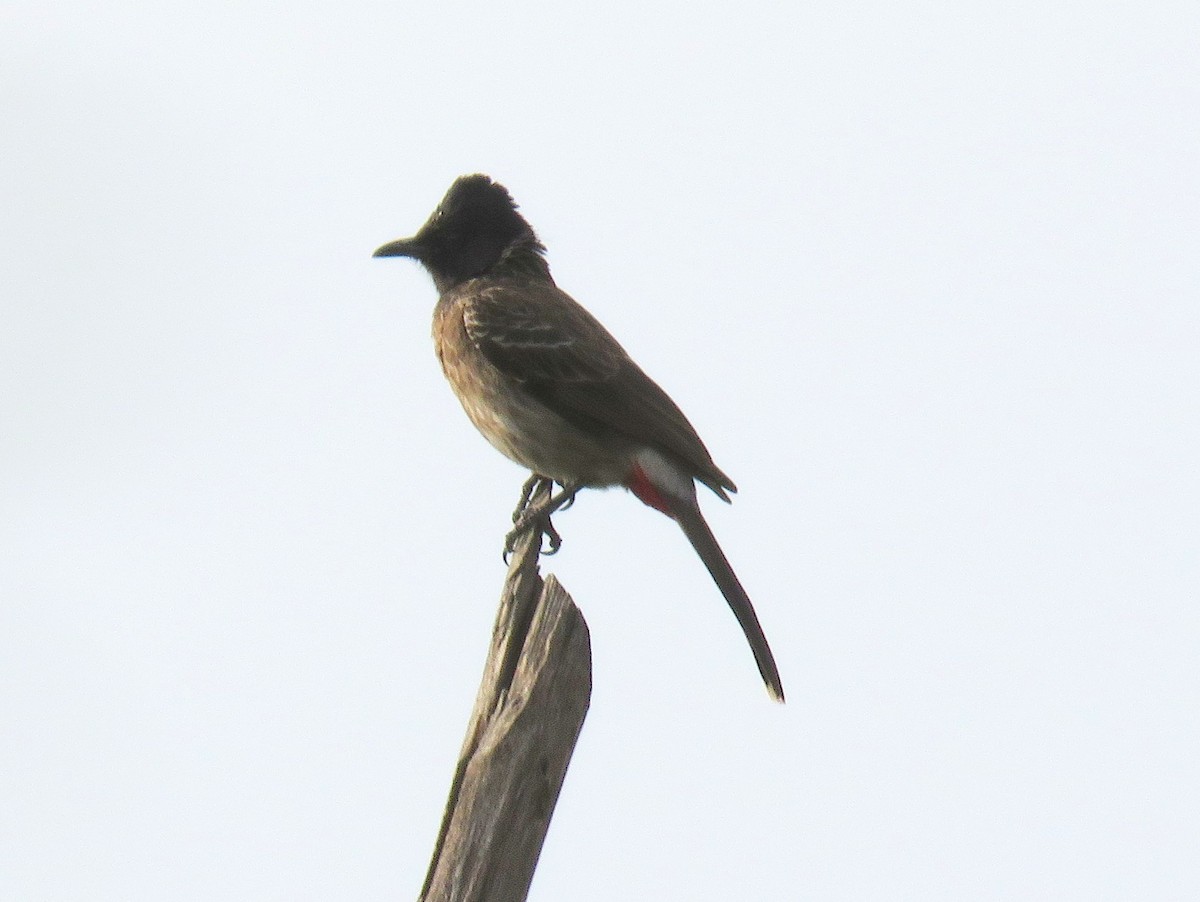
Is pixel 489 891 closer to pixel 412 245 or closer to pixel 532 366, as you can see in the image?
pixel 532 366

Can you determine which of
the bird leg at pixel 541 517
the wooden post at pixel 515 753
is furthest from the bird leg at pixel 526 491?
the wooden post at pixel 515 753

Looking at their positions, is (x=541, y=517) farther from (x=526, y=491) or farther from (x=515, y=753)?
(x=515, y=753)

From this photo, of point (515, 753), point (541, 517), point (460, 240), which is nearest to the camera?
point (515, 753)

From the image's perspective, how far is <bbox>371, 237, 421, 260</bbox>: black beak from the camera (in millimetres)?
8328

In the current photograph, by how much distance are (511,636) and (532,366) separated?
2918mm

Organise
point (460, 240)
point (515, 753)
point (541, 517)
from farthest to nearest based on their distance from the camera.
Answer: point (460, 240)
point (541, 517)
point (515, 753)

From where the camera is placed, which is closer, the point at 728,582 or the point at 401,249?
the point at 728,582

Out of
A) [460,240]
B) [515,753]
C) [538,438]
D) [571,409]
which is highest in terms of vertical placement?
[460,240]

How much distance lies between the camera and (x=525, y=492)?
740cm

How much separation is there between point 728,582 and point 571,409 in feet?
3.36

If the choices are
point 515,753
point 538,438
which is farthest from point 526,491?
point 515,753

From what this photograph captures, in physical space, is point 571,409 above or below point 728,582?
above

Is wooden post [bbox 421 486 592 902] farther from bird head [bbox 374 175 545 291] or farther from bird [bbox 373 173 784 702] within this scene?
bird head [bbox 374 175 545 291]

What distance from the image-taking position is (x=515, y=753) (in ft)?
13.7
